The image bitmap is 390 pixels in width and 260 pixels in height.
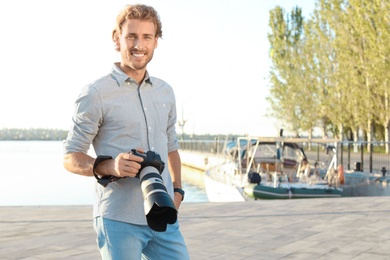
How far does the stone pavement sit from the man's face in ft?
Answer: 13.7

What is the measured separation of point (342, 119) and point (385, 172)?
72.7 ft

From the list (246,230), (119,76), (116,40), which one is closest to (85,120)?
(119,76)

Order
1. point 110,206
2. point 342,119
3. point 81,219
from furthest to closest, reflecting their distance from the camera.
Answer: point 342,119, point 81,219, point 110,206

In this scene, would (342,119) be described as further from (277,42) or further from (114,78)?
(114,78)

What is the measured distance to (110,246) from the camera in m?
2.65

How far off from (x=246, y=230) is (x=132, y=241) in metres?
5.80

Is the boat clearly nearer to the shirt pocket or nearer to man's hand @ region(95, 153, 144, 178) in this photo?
the shirt pocket

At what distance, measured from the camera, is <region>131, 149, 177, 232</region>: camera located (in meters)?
2.15

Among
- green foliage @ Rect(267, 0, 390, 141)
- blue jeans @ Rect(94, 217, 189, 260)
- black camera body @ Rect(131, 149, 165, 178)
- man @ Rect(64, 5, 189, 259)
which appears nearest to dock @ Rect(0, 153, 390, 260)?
blue jeans @ Rect(94, 217, 189, 260)

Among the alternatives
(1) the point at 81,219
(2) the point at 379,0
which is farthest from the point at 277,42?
(1) the point at 81,219

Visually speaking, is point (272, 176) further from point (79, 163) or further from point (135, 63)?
point (79, 163)

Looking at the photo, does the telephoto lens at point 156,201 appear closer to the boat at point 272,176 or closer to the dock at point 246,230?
the dock at point 246,230

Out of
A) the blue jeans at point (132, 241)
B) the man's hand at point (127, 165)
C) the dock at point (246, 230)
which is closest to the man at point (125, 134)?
the blue jeans at point (132, 241)

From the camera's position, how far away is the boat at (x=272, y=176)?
18.4 meters
